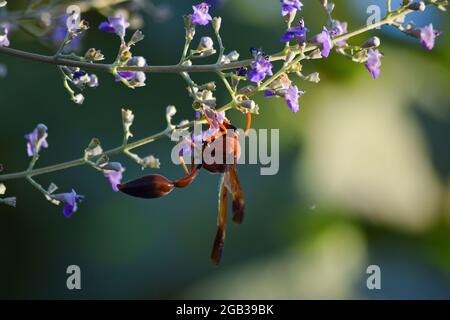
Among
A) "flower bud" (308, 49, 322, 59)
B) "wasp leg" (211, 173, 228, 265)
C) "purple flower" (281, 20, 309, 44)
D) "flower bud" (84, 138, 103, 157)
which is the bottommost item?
"wasp leg" (211, 173, 228, 265)

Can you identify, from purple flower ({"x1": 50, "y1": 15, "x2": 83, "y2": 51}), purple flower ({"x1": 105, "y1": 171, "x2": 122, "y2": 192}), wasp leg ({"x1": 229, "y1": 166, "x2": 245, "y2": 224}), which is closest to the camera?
wasp leg ({"x1": 229, "y1": 166, "x2": 245, "y2": 224})

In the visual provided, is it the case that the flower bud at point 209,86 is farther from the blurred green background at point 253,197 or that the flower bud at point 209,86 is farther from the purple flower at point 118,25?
the blurred green background at point 253,197

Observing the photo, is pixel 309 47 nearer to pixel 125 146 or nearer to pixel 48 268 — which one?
pixel 125 146

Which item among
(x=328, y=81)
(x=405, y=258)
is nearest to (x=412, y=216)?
(x=405, y=258)

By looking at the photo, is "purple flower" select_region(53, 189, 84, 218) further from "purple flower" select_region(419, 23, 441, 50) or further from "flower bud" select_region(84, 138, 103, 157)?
"purple flower" select_region(419, 23, 441, 50)

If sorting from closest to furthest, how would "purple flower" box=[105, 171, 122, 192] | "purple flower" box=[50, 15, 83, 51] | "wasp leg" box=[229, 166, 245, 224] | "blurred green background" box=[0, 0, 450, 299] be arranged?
1. "wasp leg" box=[229, 166, 245, 224]
2. "purple flower" box=[105, 171, 122, 192]
3. "purple flower" box=[50, 15, 83, 51]
4. "blurred green background" box=[0, 0, 450, 299]

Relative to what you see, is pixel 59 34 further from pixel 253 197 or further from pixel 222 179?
pixel 253 197

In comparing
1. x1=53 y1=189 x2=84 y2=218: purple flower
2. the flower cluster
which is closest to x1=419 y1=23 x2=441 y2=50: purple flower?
the flower cluster

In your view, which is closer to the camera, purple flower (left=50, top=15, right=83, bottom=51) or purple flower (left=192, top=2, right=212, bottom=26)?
purple flower (left=192, top=2, right=212, bottom=26)
